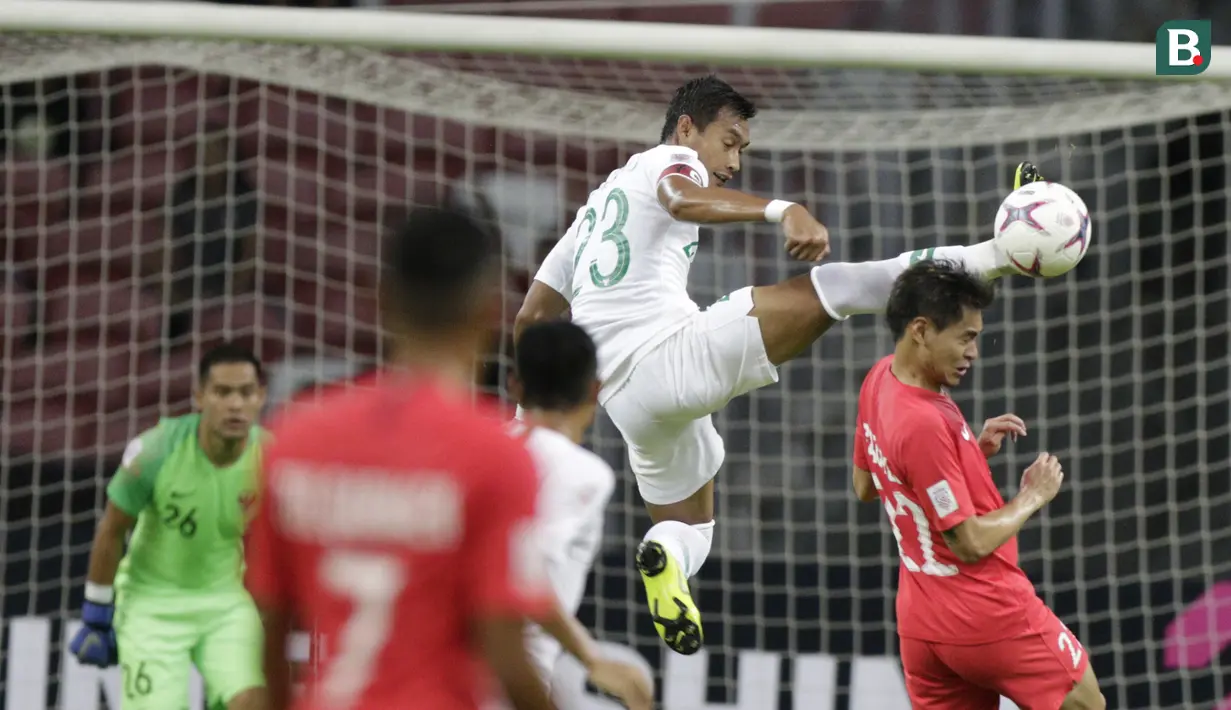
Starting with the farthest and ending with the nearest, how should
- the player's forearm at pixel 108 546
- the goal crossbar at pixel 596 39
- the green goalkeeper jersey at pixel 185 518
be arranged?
the goal crossbar at pixel 596 39, the green goalkeeper jersey at pixel 185 518, the player's forearm at pixel 108 546

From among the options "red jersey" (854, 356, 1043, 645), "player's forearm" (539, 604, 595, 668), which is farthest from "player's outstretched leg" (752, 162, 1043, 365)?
"player's forearm" (539, 604, 595, 668)

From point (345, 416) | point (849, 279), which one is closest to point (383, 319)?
point (345, 416)

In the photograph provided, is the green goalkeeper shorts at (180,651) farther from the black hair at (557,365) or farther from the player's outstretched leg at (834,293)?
the black hair at (557,365)

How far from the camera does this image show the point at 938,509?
4.25 meters

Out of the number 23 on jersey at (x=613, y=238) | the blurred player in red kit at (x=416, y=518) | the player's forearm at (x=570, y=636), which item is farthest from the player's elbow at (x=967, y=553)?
the blurred player in red kit at (x=416, y=518)

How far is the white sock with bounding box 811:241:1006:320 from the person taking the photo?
445cm

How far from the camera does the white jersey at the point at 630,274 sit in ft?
15.5

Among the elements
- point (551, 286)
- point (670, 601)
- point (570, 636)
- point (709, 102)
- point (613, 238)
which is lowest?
point (670, 601)

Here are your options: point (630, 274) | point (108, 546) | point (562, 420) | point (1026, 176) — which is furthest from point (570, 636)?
point (108, 546)

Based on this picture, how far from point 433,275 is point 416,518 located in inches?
12.6

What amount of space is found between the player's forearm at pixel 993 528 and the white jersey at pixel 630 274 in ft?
3.33

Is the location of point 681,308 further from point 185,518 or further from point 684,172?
point 185,518

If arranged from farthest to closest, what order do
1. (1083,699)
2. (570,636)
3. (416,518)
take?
(1083,699)
(570,636)
(416,518)

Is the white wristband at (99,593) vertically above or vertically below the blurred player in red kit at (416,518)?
below
